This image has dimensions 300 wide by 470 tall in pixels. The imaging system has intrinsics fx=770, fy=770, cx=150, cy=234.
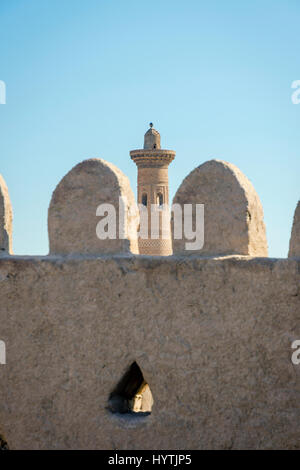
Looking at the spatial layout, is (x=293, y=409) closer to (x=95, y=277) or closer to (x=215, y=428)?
(x=215, y=428)

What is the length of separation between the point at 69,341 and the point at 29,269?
2.03 ft

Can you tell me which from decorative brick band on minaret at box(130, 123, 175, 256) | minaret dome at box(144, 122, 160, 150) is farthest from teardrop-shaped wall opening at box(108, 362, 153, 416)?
minaret dome at box(144, 122, 160, 150)

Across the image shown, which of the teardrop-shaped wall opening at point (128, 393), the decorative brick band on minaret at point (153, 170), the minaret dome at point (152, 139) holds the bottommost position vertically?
the teardrop-shaped wall opening at point (128, 393)

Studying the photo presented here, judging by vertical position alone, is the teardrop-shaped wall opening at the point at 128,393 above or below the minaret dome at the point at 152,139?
below

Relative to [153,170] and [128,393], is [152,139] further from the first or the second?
[128,393]

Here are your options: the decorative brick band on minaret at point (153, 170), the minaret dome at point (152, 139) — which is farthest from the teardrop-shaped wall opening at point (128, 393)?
the minaret dome at point (152, 139)

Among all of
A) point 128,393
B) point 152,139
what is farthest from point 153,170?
point 128,393

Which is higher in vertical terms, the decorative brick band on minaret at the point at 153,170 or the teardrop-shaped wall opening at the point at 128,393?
the decorative brick band on minaret at the point at 153,170

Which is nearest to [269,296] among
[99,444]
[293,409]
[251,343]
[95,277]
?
[251,343]

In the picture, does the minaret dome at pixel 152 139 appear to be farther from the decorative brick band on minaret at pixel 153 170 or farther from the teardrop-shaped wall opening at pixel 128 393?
the teardrop-shaped wall opening at pixel 128 393

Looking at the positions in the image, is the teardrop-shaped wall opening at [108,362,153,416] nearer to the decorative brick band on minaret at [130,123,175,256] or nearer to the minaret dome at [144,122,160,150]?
→ the decorative brick band on minaret at [130,123,175,256]

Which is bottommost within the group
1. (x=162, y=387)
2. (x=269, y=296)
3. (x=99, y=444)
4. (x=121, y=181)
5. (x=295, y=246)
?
(x=99, y=444)

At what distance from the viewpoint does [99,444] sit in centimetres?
552

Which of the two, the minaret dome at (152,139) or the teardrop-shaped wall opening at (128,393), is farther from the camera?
the minaret dome at (152,139)
